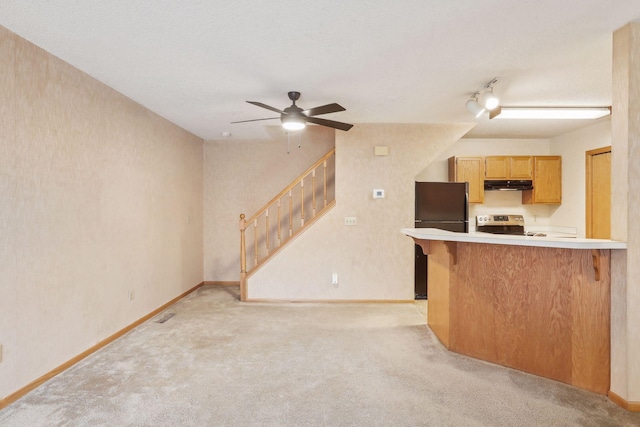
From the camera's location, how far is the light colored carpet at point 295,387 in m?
2.15

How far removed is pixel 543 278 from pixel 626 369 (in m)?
0.71

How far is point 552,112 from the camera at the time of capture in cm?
390

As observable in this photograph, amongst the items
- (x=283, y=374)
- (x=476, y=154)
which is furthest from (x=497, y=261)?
(x=476, y=154)

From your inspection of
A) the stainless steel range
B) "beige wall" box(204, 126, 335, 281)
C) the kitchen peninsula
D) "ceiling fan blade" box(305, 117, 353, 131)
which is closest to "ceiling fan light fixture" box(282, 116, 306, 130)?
"ceiling fan blade" box(305, 117, 353, 131)

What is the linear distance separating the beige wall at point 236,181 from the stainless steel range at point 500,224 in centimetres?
319

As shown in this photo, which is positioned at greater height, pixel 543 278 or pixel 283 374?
pixel 543 278

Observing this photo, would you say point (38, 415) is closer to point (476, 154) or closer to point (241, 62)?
point (241, 62)

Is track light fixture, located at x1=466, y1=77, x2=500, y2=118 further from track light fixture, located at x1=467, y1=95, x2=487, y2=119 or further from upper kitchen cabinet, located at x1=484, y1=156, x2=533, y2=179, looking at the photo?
upper kitchen cabinet, located at x1=484, y1=156, x2=533, y2=179

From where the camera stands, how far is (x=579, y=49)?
260 cm

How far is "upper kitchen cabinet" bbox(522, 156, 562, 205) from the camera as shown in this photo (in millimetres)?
5477

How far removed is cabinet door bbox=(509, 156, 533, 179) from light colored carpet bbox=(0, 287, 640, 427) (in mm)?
3220

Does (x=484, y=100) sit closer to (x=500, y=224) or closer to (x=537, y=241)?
(x=537, y=241)

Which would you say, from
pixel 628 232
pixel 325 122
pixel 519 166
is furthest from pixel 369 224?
pixel 628 232

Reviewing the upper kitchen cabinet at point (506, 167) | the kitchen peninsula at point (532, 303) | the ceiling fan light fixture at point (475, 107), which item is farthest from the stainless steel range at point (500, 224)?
the kitchen peninsula at point (532, 303)
